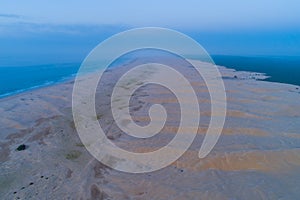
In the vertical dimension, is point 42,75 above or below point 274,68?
below

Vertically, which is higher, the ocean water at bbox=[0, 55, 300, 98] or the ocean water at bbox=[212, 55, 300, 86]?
the ocean water at bbox=[212, 55, 300, 86]

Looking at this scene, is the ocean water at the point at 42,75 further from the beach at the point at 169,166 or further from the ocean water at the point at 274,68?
the beach at the point at 169,166

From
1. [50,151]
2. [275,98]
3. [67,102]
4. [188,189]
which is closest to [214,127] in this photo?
[188,189]

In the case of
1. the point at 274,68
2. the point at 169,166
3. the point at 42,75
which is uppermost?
the point at 274,68

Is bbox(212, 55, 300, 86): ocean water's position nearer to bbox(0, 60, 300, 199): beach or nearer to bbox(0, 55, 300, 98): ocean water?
bbox(0, 55, 300, 98): ocean water

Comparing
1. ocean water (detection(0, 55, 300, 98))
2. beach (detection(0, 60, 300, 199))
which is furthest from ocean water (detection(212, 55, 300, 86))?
beach (detection(0, 60, 300, 199))

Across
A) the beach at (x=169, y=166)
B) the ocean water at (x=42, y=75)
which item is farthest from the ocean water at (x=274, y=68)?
the beach at (x=169, y=166)

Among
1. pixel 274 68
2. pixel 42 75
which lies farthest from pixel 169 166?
pixel 274 68

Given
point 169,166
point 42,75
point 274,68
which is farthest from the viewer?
point 274,68

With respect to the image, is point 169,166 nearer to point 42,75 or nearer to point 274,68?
point 42,75

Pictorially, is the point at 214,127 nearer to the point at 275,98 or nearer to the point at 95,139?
the point at 95,139
